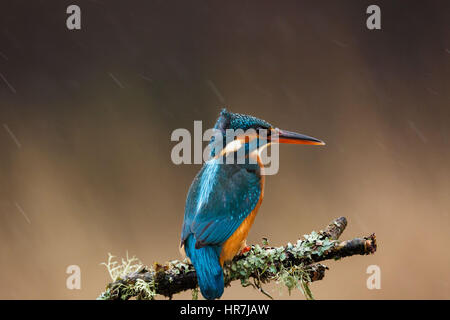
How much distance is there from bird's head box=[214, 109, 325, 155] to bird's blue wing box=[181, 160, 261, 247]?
110 millimetres

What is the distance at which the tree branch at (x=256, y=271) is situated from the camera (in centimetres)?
159

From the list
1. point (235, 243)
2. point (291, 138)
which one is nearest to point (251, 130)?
point (291, 138)

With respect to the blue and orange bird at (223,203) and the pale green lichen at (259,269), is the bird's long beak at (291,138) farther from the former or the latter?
the pale green lichen at (259,269)

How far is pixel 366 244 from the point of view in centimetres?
149

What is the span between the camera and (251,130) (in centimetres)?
184

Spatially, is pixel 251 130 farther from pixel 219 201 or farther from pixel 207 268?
pixel 207 268

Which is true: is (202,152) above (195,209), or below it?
above

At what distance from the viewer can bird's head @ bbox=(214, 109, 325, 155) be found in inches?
71.8

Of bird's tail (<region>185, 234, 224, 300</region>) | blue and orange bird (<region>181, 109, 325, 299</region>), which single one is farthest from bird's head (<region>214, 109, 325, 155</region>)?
bird's tail (<region>185, 234, 224, 300</region>)

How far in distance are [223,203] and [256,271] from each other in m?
0.26

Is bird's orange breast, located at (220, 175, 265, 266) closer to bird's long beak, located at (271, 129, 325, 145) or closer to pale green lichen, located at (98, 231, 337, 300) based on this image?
pale green lichen, located at (98, 231, 337, 300)

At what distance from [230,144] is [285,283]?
1.80 ft
